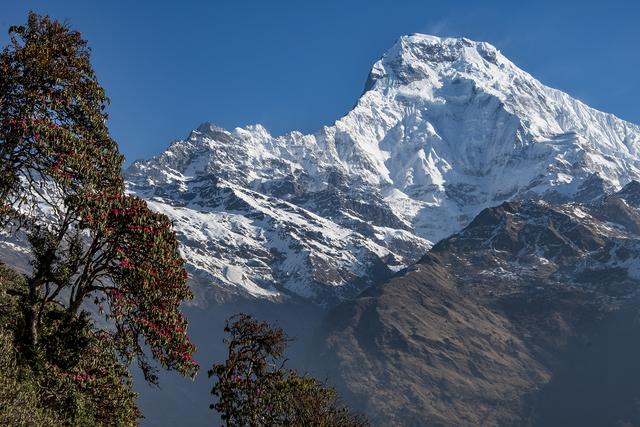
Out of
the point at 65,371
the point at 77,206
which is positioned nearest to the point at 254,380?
the point at 65,371

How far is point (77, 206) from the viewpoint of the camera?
31.6 meters

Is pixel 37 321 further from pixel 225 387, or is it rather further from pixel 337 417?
pixel 337 417

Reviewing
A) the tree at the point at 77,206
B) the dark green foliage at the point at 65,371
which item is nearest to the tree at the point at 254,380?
the tree at the point at 77,206

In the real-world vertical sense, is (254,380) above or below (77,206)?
below

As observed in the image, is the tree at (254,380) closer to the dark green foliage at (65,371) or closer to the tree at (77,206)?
the tree at (77,206)

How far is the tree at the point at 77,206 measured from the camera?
31844mm

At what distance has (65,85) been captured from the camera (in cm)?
3359

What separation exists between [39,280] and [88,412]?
235 inches

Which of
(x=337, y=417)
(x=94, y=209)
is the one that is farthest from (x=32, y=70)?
(x=337, y=417)

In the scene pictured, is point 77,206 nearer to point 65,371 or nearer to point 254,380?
point 65,371

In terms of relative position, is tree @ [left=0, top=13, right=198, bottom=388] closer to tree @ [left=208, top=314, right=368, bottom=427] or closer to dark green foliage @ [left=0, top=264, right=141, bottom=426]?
dark green foliage @ [left=0, top=264, right=141, bottom=426]

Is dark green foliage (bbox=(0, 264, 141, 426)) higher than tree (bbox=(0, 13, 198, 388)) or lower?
lower

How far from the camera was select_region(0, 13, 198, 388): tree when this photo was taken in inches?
1254

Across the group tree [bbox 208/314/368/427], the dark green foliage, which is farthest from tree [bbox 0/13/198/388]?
tree [bbox 208/314/368/427]
